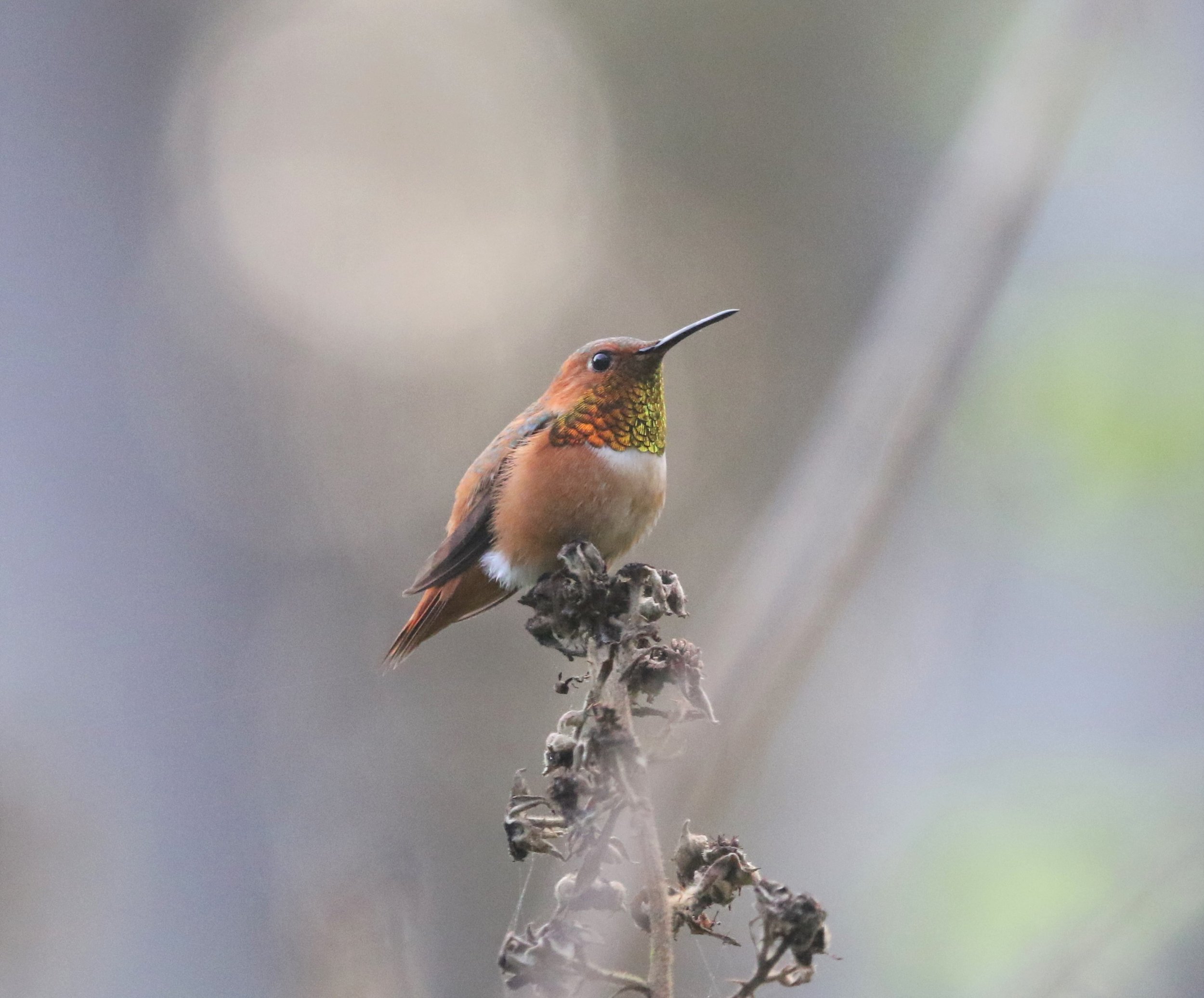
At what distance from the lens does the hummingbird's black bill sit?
126 inches

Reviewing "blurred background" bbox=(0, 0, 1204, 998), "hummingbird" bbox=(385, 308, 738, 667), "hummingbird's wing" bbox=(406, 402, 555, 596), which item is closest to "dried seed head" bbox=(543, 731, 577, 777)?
"blurred background" bbox=(0, 0, 1204, 998)

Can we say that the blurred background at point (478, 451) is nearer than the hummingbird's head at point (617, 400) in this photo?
Yes

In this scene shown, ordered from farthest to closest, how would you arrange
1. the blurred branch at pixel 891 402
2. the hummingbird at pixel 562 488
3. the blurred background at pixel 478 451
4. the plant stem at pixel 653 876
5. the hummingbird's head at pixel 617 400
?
the hummingbird's head at pixel 617 400 < the hummingbird at pixel 562 488 < the blurred background at pixel 478 451 < the blurred branch at pixel 891 402 < the plant stem at pixel 653 876

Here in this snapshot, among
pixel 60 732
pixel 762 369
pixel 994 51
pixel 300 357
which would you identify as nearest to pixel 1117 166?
pixel 994 51

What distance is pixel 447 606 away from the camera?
3.66 metres

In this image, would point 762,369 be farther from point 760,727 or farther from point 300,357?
point 760,727

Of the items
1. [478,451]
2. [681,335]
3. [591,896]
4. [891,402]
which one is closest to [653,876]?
[591,896]

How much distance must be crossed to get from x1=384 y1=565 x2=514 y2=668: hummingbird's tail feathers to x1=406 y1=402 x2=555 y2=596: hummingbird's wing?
0.14ft

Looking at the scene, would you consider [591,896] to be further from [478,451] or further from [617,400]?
[478,451]

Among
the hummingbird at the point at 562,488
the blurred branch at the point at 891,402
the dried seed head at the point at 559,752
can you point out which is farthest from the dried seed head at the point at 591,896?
the hummingbird at the point at 562,488

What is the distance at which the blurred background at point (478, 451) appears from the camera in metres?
3.17

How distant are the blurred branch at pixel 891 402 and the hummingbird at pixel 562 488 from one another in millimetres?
449

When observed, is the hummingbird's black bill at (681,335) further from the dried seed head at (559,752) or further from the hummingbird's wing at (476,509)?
the dried seed head at (559,752)

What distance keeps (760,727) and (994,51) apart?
383 cm
